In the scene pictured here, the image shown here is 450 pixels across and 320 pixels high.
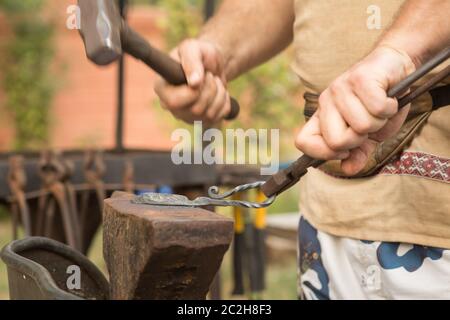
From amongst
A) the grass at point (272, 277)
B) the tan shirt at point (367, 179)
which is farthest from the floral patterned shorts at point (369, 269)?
the grass at point (272, 277)

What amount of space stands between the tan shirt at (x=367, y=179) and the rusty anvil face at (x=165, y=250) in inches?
19.4

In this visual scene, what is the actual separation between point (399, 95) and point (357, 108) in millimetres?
70

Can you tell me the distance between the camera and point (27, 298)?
930 mm

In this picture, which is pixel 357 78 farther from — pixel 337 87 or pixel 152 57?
pixel 152 57

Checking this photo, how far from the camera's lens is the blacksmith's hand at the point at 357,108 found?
1.03 meters

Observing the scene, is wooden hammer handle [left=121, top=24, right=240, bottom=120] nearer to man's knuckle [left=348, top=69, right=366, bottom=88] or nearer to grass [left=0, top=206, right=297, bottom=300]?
man's knuckle [left=348, top=69, right=366, bottom=88]

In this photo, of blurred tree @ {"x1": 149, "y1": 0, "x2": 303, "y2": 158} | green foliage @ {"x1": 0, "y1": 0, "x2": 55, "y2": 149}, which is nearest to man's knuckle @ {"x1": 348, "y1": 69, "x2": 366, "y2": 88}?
blurred tree @ {"x1": 149, "y1": 0, "x2": 303, "y2": 158}

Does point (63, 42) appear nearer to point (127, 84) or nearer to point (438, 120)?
point (127, 84)

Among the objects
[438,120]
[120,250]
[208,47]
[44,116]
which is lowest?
[44,116]

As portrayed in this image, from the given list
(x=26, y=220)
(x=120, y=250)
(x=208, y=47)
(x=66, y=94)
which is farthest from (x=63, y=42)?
(x=120, y=250)

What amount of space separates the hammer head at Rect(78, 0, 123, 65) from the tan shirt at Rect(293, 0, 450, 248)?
0.40 m

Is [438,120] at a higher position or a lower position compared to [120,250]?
higher

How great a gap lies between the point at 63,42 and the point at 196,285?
8156 mm
